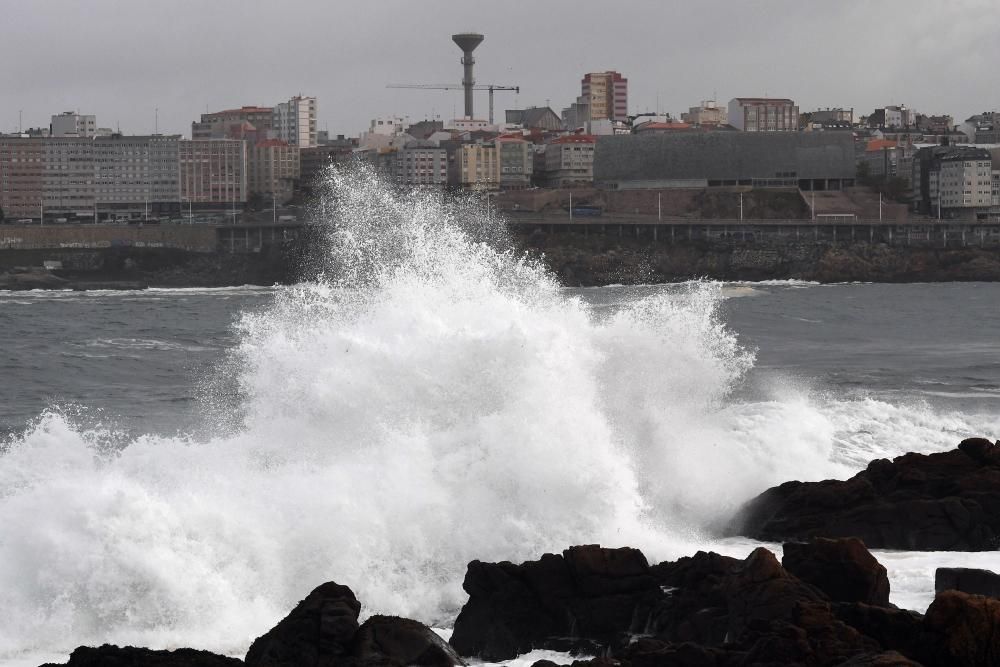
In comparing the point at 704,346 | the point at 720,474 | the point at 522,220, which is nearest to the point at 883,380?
the point at 704,346

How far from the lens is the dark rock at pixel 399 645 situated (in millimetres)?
12547

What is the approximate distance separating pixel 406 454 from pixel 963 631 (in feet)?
24.1

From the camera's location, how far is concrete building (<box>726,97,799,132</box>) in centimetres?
16638

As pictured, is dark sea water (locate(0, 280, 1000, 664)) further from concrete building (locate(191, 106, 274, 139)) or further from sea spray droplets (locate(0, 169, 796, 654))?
concrete building (locate(191, 106, 274, 139))

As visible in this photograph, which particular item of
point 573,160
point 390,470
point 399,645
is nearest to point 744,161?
point 573,160

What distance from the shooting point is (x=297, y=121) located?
603 ft

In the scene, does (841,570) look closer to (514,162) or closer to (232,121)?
(514,162)

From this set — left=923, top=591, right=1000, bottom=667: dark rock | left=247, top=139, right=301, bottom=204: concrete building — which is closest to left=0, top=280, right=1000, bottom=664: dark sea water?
left=923, top=591, right=1000, bottom=667: dark rock

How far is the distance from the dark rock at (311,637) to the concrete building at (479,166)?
122 m

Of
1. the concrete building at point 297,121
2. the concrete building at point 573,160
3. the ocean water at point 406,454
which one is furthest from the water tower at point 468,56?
the ocean water at point 406,454

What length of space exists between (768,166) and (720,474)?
347 ft

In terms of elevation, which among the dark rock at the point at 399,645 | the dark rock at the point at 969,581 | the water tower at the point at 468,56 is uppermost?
the water tower at the point at 468,56

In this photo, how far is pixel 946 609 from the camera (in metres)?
12.1

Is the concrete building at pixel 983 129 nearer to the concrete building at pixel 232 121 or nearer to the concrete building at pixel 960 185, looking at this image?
the concrete building at pixel 960 185
